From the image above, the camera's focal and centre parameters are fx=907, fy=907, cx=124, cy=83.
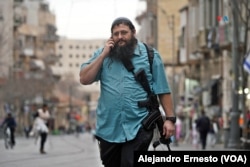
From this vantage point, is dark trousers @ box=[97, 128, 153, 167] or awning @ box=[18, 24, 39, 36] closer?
dark trousers @ box=[97, 128, 153, 167]

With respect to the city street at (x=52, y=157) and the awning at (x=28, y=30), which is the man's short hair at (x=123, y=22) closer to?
the city street at (x=52, y=157)

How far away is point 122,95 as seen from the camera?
779cm

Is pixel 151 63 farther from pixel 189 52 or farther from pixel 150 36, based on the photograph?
pixel 150 36

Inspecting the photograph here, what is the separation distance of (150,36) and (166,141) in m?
94.1

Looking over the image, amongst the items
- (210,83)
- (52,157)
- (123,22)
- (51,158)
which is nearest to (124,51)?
(123,22)

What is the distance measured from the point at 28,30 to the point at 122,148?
10849 centimetres

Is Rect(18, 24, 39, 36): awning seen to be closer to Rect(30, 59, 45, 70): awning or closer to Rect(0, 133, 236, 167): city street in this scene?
Rect(30, 59, 45, 70): awning

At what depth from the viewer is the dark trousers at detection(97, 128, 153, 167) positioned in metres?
7.75

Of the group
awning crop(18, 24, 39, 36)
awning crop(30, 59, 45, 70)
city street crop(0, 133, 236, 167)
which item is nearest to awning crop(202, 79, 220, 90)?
city street crop(0, 133, 236, 167)

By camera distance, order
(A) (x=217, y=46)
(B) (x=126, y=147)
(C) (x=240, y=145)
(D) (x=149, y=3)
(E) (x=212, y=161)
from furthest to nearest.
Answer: (D) (x=149, y=3) → (A) (x=217, y=46) → (C) (x=240, y=145) → (B) (x=126, y=147) → (E) (x=212, y=161)

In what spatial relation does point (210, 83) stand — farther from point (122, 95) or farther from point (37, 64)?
point (37, 64)

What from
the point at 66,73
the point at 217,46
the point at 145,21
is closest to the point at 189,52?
the point at 217,46

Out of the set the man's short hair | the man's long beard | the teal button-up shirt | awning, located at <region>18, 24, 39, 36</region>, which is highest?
the man's short hair

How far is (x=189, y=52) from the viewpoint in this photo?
67375mm
